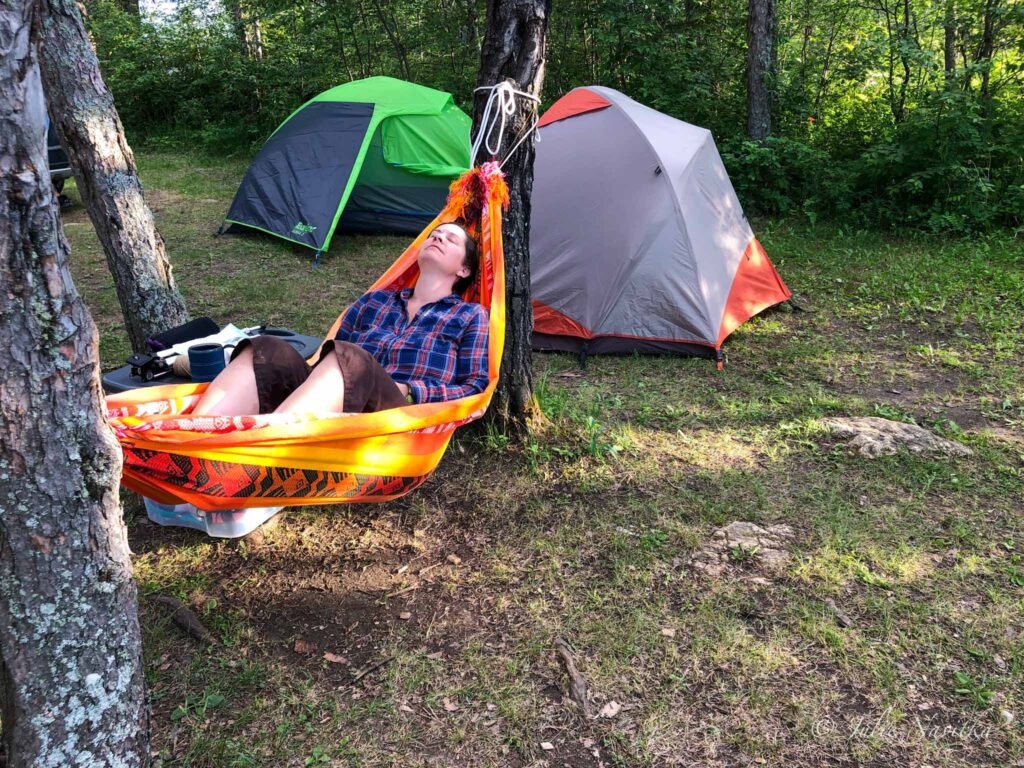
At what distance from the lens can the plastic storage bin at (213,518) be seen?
2.38 m

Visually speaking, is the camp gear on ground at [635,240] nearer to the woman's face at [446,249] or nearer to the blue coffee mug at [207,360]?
the woman's face at [446,249]

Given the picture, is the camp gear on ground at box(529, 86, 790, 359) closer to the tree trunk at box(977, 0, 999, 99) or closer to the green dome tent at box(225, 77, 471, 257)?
the green dome tent at box(225, 77, 471, 257)

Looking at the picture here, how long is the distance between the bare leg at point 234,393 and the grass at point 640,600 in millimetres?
550

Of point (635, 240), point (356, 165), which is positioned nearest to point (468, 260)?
point (635, 240)

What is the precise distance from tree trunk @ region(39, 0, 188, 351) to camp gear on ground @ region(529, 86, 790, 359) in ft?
6.76

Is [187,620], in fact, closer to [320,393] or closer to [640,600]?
[320,393]

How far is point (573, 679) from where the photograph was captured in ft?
6.47

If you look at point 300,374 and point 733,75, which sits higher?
point 733,75

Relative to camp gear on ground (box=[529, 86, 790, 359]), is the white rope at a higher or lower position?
higher

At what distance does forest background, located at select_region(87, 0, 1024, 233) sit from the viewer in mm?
6242

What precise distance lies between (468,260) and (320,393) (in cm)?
92

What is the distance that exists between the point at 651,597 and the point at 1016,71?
20.8ft

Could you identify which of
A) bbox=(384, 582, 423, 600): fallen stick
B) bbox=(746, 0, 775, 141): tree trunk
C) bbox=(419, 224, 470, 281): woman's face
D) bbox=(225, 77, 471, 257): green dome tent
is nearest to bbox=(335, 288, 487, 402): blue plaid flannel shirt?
bbox=(419, 224, 470, 281): woman's face

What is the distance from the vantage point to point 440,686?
196cm
